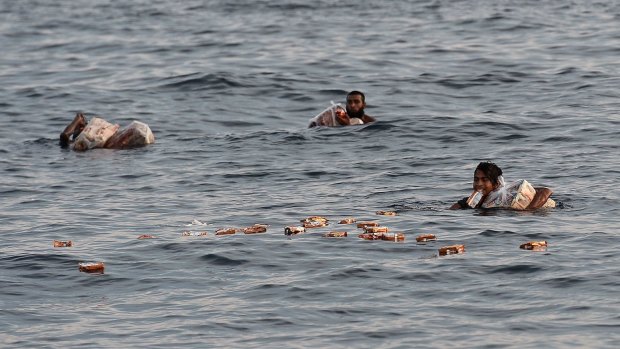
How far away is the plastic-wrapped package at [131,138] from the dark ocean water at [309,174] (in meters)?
0.32

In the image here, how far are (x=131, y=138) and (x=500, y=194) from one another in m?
8.48

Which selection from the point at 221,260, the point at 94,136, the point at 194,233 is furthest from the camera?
the point at 94,136

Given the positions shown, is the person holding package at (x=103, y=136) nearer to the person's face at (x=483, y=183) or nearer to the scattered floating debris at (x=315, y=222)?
the scattered floating debris at (x=315, y=222)

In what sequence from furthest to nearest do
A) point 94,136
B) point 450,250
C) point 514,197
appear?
point 94,136
point 514,197
point 450,250

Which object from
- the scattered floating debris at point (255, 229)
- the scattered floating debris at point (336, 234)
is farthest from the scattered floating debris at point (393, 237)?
the scattered floating debris at point (255, 229)

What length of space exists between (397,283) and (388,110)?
13.0 m

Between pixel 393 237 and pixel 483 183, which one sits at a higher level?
pixel 483 183

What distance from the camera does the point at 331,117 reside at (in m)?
25.6

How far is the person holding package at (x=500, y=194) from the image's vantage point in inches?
721

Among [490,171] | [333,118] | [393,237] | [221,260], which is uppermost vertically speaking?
[490,171]

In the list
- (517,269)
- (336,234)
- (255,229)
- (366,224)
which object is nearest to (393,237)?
(336,234)

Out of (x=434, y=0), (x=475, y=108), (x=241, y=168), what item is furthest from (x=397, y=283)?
(x=434, y=0)

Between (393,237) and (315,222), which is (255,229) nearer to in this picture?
(315,222)

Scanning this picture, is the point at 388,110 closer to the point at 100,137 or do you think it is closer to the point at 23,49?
the point at 100,137
